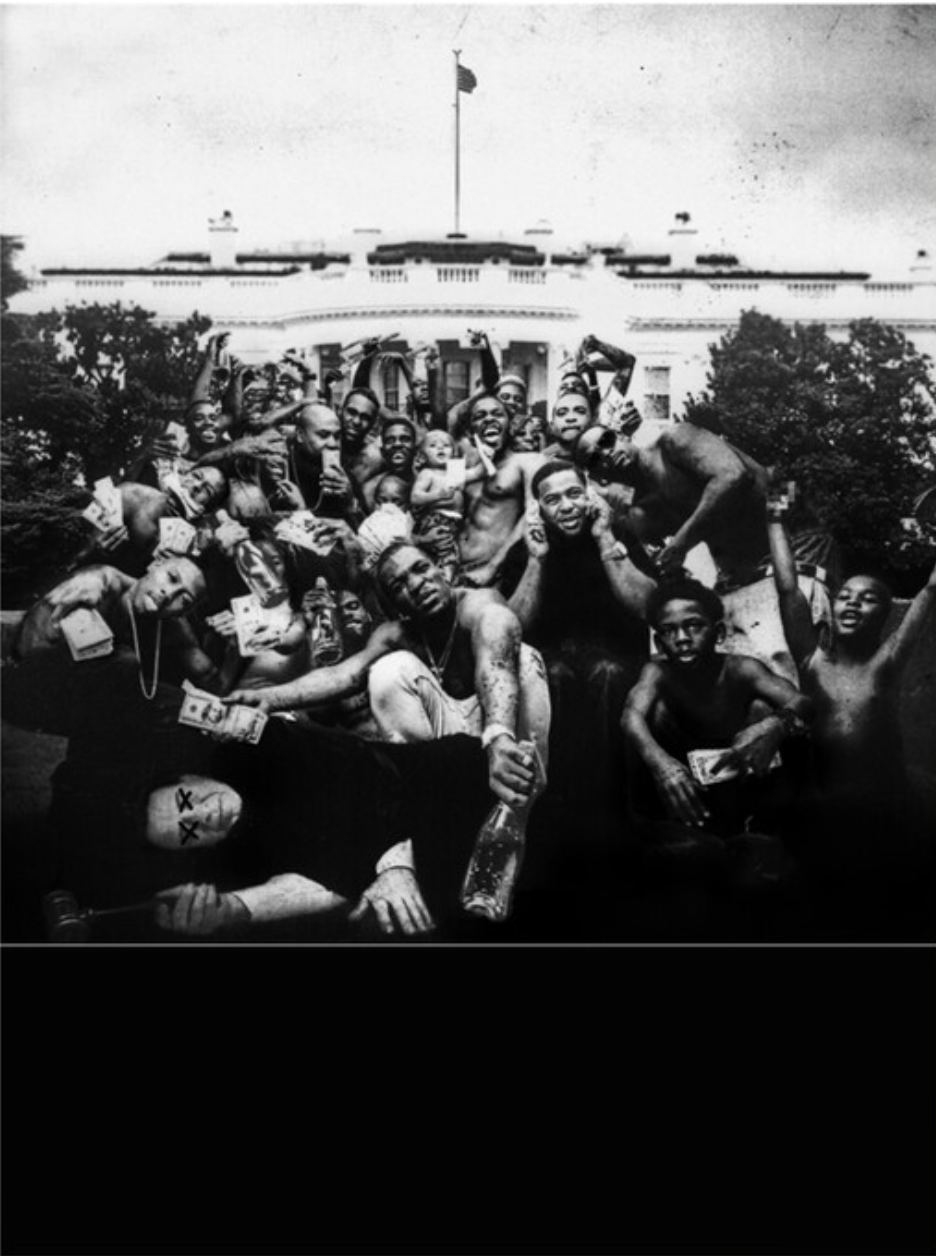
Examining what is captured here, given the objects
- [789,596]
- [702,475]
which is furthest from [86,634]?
[789,596]

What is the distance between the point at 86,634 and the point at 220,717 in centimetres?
61

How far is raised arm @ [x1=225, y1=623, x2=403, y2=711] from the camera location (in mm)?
8234

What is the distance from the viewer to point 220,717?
8211 millimetres

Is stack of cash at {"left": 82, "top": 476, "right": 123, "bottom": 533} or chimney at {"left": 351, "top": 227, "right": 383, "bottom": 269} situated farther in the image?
stack of cash at {"left": 82, "top": 476, "right": 123, "bottom": 533}

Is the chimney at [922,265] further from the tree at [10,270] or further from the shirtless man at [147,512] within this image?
the tree at [10,270]

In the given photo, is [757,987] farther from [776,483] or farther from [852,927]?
[776,483]

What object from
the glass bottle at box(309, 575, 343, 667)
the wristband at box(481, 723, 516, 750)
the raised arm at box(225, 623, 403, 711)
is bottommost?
the wristband at box(481, 723, 516, 750)

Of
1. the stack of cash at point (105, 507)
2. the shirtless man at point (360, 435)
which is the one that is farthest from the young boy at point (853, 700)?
the stack of cash at point (105, 507)

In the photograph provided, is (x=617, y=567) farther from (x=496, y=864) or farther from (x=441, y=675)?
(x=496, y=864)

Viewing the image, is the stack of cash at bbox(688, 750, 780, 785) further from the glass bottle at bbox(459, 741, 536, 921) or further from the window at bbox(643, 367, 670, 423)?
the window at bbox(643, 367, 670, 423)

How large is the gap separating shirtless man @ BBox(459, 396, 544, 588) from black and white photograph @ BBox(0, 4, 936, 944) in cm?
1

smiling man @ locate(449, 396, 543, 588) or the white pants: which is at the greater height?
smiling man @ locate(449, 396, 543, 588)

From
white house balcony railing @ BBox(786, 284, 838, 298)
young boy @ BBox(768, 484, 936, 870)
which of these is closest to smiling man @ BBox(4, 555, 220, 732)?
young boy @ BBox(768, 484, 936, 870)

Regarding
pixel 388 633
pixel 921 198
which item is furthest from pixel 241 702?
pixel 921 198
